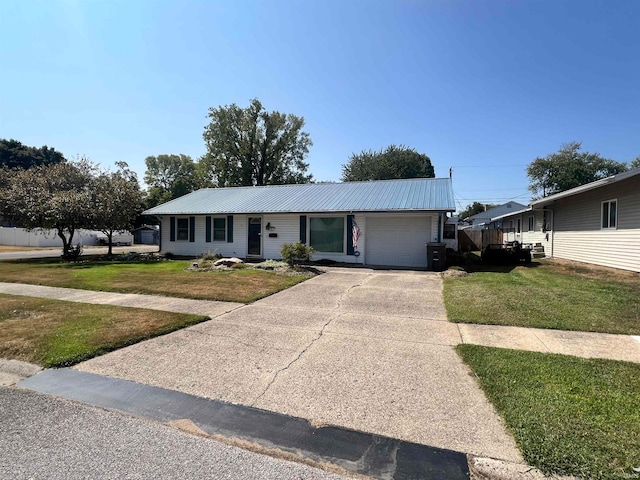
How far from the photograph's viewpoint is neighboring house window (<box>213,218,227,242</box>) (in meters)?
17.7

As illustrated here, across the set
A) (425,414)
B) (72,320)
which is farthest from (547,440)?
(72,320)

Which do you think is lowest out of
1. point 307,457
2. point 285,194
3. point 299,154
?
point 307,457

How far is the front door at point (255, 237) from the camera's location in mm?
16922

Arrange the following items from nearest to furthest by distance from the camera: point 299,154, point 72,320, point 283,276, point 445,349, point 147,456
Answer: point 147,456, point 445,349, point 72,320, point 283,276, point 299,154

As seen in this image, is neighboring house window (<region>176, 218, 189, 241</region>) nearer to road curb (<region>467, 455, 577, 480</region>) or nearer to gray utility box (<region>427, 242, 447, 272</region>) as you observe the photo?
gray utility box (<region>427, 242, 447, 272</region>)

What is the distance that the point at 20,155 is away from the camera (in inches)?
2325

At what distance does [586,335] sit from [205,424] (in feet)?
18.8

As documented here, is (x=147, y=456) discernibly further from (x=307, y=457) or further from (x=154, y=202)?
(x=154, y=202)

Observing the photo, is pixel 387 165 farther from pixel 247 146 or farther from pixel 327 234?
pixel 327 234

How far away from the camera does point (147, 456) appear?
2539 millimetres

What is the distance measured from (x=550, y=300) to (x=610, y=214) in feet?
23.7

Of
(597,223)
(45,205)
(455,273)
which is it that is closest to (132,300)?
(455,273)

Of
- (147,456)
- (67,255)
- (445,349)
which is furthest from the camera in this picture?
(67,255)

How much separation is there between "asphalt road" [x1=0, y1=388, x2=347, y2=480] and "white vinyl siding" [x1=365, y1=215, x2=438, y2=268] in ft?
42.0
